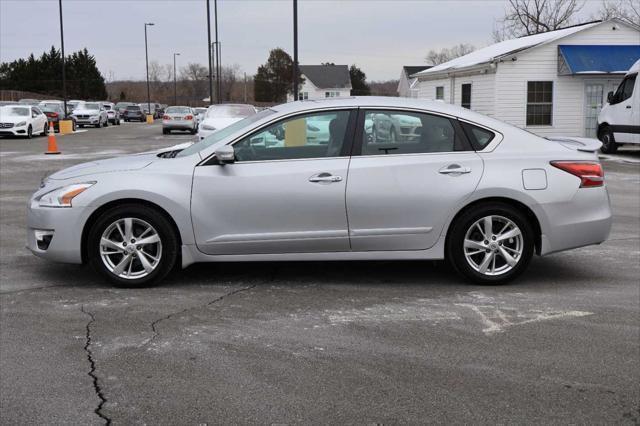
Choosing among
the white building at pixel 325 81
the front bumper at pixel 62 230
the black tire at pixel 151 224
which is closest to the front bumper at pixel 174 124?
the front bumper at pixel 62 230

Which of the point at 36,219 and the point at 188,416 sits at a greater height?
the point at 36,219

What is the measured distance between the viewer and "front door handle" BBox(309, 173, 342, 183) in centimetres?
579

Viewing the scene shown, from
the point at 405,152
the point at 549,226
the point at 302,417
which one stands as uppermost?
the point at 405,152

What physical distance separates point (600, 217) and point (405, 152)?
69.0 inches

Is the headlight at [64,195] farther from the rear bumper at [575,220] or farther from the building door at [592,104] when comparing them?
the building door at [592,104]

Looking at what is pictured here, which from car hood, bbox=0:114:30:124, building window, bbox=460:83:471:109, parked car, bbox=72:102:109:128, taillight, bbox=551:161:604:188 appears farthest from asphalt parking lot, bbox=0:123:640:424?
parked car, bbox=72:102:109:128

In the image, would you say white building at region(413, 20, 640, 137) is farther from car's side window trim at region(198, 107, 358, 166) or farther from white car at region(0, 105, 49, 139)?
car's side window trim at region(198, 107, 358, 166)

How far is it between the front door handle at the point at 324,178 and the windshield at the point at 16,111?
2874 centimetres

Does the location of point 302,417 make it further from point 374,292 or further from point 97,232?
point 97,232

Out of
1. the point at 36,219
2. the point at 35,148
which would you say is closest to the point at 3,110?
the point at 35,148

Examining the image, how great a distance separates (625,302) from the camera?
5574mm

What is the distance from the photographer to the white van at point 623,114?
20172mm

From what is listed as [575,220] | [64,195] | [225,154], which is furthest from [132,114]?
[575,220]

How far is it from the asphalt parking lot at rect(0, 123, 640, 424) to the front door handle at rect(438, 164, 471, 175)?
967 mm
